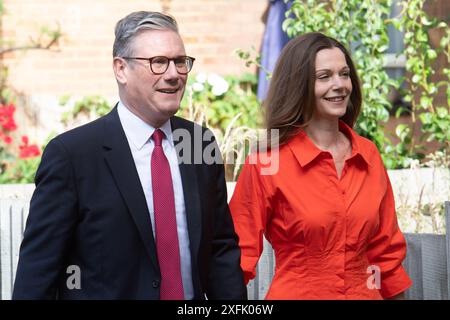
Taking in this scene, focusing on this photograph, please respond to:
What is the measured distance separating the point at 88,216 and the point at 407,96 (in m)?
4.78

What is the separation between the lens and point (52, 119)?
9.05 m

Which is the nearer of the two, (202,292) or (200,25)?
(202,292)

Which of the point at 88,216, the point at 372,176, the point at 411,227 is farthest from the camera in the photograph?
the point at 411,227

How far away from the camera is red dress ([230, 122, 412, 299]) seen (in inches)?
135

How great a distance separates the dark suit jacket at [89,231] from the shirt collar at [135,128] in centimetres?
10

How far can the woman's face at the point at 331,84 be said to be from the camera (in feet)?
11.8

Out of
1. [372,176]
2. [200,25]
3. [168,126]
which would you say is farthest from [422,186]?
[200,25]

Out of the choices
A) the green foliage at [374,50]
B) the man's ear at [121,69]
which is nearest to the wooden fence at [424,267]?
the man's ear at [121,69]

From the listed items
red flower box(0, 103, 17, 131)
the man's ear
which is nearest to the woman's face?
the man's ear

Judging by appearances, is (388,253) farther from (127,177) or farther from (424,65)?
(424,65)

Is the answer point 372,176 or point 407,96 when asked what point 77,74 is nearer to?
point 407,96

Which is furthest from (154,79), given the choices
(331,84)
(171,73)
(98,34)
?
(98,34)

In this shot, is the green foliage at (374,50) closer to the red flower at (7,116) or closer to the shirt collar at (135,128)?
the red flower at (7,116)

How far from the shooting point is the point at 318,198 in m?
3.49
